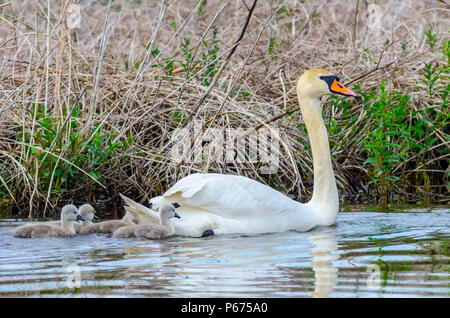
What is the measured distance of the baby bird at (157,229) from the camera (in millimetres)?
6293

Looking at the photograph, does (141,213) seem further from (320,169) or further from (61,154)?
(320,169)

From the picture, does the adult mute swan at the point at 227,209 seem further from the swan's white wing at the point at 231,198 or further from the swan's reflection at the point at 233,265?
the swan's reflection at the point at 233,265

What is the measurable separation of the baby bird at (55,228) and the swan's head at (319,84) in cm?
218

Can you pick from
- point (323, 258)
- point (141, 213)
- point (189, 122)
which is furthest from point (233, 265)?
point (189, 122)

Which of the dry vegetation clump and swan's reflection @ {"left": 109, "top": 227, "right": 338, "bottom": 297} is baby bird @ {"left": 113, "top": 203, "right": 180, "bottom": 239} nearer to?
swan's reflection @ {"left": 109, "top": 227, "right": 338, "bottom": 297}

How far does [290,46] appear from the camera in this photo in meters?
11.0

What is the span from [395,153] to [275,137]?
52.3 inches

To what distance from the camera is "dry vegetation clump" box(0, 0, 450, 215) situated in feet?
25.6

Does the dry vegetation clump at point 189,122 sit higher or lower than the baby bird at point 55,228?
higher

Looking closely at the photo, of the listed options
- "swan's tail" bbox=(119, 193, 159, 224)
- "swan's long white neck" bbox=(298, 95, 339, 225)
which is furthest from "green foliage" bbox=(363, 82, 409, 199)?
"swan's tail" bbox=(119, 193, 159, 224)

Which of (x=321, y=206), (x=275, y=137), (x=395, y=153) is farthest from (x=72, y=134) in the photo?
(x=395, y=153)

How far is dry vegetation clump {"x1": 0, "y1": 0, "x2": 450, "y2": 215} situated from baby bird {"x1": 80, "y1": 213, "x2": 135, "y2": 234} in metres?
0.96

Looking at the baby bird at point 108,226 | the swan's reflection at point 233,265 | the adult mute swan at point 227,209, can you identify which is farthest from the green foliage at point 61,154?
the swan's reflection at point 233,265
